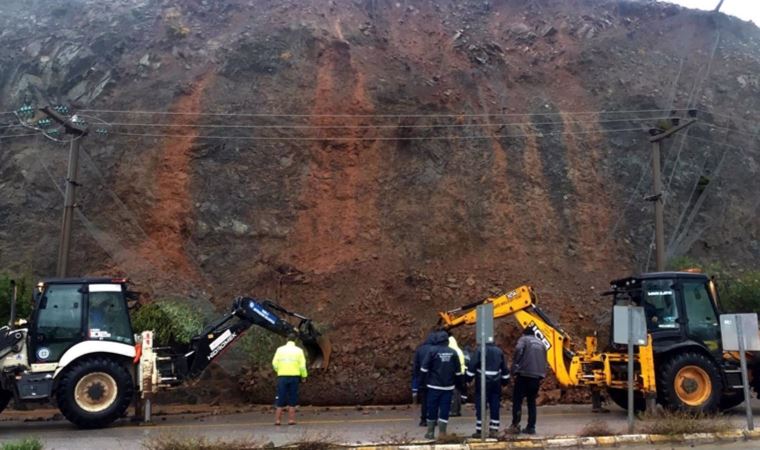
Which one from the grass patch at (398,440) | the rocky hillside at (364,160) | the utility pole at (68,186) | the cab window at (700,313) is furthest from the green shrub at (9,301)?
the cab window at (700,313)

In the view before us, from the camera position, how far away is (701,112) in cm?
2973

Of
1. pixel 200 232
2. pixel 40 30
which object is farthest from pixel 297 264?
pixel 40 30

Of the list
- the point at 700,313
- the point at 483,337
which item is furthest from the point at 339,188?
the point at 483,337

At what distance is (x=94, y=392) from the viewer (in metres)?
13.3

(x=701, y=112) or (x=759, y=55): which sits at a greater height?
(x=759, y=55)

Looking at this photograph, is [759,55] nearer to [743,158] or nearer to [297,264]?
[743,158]

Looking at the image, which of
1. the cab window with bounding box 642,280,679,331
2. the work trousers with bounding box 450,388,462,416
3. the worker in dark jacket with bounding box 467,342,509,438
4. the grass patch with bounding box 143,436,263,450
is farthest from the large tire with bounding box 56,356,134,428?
the cab window with bounding box 642,280,679,331

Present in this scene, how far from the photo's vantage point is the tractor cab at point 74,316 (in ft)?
43.9

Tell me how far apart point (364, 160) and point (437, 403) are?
1509 centimetres

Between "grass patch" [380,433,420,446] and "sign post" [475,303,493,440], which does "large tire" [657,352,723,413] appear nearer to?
"sign post" [475,303,493,440]

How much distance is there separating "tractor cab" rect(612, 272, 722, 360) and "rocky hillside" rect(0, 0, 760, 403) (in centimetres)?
577

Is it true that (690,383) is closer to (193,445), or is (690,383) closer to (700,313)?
(700,313)

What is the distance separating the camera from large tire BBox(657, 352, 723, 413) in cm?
1381

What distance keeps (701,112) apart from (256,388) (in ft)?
73.4
